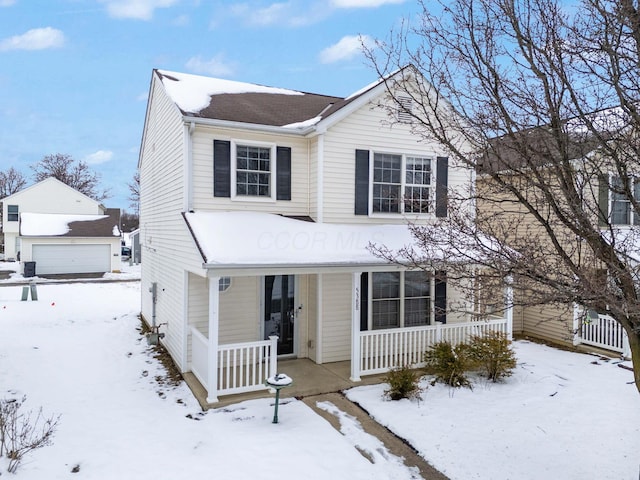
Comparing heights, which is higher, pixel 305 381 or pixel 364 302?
pixel 364 302

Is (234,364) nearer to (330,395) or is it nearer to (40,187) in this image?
(330,395)

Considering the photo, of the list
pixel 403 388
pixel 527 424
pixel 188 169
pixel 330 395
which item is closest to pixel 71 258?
pixel 188 169

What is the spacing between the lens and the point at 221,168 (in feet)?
29.5

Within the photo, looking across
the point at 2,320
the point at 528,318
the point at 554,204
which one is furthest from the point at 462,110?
the point at 2,320

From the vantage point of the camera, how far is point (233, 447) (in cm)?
565

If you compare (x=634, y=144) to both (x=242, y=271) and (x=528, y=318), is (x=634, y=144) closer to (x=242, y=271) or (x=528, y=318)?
(x=242, y=271)

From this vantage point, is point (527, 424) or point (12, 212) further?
point (12, 212)

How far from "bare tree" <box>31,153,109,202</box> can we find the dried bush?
4883cm

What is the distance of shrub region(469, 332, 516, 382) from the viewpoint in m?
8.26

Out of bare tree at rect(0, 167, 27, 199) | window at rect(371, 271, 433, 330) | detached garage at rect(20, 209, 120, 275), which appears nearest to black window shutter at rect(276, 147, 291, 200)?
window at rect(371, 271, 433, 330)

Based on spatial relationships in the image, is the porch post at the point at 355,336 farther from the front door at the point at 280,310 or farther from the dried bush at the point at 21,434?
the dried bush at the point at 21,434

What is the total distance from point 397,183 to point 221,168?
13.7ft

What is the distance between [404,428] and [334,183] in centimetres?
536

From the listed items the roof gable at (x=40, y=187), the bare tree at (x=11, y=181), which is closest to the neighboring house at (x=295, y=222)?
the roof gable at (x=40, y=187)
